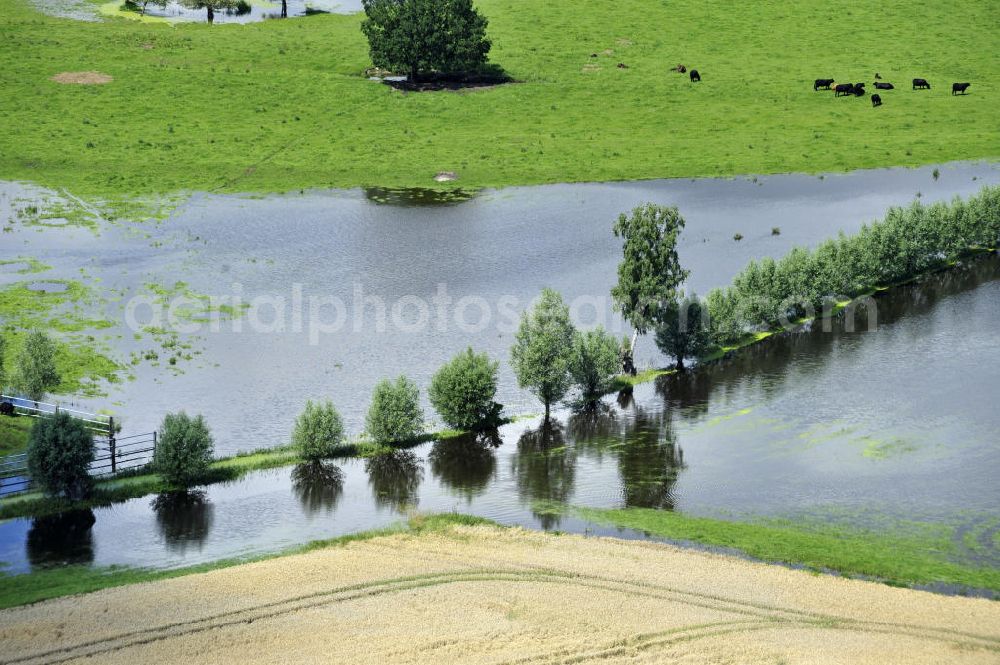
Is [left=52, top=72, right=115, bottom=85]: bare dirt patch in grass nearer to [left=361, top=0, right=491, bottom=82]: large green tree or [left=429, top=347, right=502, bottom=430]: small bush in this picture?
[left=361, top=0, right=491, bottom=82]: large green tree

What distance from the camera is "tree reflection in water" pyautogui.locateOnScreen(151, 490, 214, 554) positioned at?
60.9 meters

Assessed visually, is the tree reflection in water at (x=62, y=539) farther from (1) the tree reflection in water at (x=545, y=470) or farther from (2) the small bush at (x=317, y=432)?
(1) the tree reflection in water at (x=545, y=470)

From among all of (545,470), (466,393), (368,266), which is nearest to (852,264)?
(466,393)

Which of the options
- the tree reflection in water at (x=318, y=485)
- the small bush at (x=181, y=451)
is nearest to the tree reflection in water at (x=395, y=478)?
the tree reflection in water at (x=318, y=485)

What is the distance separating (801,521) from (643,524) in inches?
310

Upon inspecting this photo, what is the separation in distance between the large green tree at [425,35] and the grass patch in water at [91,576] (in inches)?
3588

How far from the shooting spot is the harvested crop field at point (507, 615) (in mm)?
49719

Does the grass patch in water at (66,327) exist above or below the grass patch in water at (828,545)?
above

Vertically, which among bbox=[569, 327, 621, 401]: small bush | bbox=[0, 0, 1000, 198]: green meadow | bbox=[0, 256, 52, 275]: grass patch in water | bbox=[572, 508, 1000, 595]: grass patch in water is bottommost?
bbox=[572, 508, 1000, 595]: grass patch in water

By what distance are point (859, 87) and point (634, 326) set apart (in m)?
78.7

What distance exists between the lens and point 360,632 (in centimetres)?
5150

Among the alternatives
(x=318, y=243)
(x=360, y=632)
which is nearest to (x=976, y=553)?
(x=360, y=632)

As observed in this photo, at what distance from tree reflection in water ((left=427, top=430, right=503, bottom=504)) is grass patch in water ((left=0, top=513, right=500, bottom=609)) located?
5930 millimetres

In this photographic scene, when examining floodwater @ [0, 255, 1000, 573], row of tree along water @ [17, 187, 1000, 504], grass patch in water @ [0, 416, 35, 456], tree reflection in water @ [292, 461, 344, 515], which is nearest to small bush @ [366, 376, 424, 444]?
row of tree along water @ [17, 187, 1000, 504]
